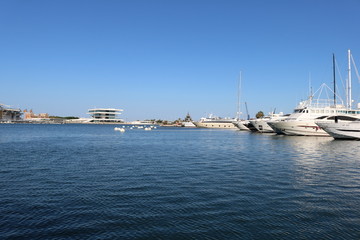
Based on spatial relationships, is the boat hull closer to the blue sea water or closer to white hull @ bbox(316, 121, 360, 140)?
white hull @ bbox(316, 121, 360, 140)

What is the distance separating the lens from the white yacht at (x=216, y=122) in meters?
174

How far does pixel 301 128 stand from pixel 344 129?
13748 mm

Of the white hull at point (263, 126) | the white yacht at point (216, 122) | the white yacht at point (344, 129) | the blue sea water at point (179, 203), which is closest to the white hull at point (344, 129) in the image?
the white yacht at point (344, 129)

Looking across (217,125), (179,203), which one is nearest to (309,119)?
(179,203)

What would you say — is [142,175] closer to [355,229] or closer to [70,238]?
[70,238]

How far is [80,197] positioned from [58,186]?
3128 millimetres

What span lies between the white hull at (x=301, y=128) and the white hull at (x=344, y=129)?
10.4 meters

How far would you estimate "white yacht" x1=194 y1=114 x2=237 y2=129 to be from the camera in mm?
173825

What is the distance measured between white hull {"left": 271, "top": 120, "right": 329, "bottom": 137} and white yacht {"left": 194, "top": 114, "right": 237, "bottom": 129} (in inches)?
3795

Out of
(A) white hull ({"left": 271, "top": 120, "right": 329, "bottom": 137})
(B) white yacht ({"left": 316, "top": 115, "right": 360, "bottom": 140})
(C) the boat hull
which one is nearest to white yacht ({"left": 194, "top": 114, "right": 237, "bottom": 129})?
(C) the boat hull

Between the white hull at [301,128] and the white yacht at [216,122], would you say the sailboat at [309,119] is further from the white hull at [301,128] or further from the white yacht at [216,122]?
the white yacht at [216,122]

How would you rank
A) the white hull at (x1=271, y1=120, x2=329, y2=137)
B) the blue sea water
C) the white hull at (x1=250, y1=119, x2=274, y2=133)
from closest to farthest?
1. the blue sea water
2. the white hull at (x1=271, y1=120, x2=329, y2=137)
3. the white hull at (x1=250, y1=119, x2=274, y2=133)

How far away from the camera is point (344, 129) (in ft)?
174

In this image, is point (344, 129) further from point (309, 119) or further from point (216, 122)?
point (216, 122)
